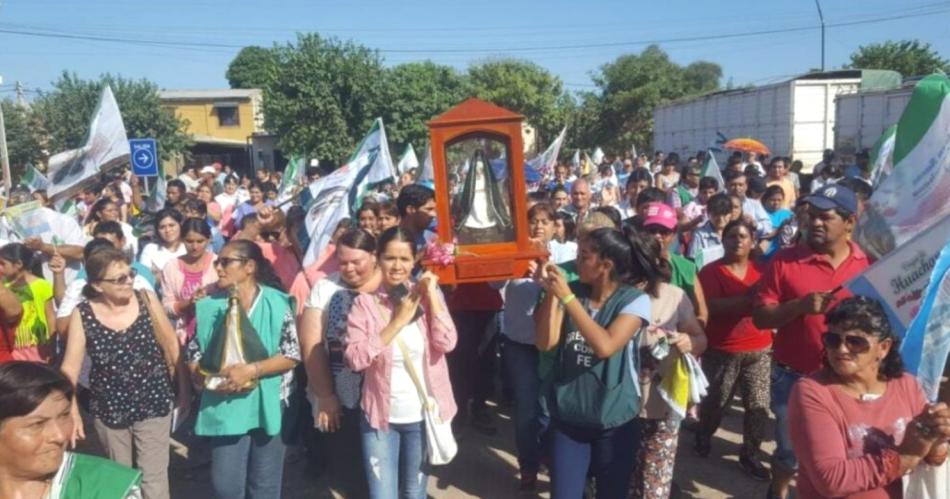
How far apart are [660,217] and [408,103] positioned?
85.1 feet

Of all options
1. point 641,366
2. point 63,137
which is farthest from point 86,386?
point 63,137

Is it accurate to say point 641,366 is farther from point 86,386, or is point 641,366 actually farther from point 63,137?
point 63,137

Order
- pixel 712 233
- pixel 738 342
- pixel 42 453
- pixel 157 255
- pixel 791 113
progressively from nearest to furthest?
1. pixel 42 453
2. pixel 738 342
3. pixel 157 255
4. pixel 712 233
5. pixel 791 113

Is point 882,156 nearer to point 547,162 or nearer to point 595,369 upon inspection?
point 595,369

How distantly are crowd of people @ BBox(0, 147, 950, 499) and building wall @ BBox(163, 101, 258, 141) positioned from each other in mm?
41221

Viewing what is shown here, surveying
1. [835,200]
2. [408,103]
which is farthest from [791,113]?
[835,200]

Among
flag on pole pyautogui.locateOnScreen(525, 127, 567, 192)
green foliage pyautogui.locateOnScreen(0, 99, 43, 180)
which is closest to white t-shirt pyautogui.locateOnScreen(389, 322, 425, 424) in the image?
flag on pole pyautogui.locateOnScreen(525, 127, 567, 192)

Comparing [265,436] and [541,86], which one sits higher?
[541,86]

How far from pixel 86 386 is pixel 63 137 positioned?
3128 cm

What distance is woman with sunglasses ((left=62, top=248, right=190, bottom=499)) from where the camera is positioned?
345cm

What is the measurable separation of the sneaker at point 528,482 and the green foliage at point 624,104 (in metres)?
36.2

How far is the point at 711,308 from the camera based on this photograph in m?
4.45

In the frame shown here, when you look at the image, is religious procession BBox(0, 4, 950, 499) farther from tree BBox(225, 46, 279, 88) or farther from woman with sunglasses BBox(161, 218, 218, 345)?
tree BBox(225, 46, 279, 88)

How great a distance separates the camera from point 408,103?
96.4 feet
